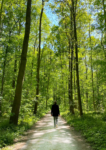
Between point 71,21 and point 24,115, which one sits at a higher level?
point 71,21

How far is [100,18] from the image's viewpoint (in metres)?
9.29

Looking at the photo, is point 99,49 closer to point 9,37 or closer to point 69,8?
point 69,8

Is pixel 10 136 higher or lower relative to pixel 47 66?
lower

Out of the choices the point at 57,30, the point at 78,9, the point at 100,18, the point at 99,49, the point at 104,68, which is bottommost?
the point at 104,68

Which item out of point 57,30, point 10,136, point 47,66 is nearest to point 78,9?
point 57,30

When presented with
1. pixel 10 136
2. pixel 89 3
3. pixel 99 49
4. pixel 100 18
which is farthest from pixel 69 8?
pixel 10 136

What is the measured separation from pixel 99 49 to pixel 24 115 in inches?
322

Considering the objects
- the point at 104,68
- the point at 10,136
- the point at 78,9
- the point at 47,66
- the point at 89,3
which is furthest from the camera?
the point at 47,66

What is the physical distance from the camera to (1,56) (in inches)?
357

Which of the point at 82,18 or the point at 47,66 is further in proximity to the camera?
the point at 47,66

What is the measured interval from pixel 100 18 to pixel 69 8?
190 inches

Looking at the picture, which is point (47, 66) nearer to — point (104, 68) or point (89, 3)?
point (89, 3)

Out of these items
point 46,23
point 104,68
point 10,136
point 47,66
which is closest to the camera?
point 10,136

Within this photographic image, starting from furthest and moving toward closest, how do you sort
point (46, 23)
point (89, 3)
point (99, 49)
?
point (46, 23)
point (89, 3)
point (99, 49)
